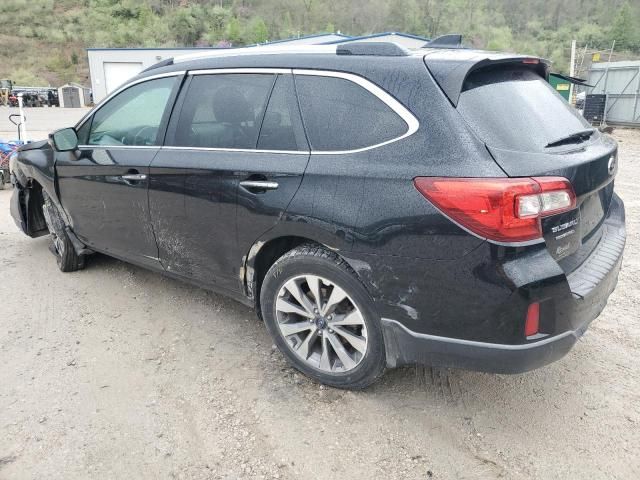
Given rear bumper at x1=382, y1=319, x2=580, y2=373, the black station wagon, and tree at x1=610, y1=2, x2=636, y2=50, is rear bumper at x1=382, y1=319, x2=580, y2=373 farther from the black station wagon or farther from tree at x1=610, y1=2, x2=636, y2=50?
tree at x1=610, y1=2, x2=636, y2=50

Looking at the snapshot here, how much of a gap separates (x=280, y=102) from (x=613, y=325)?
9.06ft

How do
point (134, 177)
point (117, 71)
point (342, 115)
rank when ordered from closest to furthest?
point (342, 115) < point (134, 177) < point (117, 71)

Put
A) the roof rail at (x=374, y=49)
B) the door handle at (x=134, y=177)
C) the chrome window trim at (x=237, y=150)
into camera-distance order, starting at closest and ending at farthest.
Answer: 1. the roof rail at (x=374, y=49)
2. the chrome window trim at (x=237, y=150)
3. the door handle at (x=134, y=177)

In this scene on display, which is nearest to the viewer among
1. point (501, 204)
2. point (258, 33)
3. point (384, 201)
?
point (501, 204)

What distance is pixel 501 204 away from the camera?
199 cm

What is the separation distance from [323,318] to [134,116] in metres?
2.20

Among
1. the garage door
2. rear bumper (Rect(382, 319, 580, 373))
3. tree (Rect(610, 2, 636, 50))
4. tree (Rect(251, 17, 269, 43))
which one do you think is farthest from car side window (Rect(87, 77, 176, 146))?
tree (Rect(610, 2, 636, 50))

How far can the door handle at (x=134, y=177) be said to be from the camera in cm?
336

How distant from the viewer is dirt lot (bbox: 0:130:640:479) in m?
2.23

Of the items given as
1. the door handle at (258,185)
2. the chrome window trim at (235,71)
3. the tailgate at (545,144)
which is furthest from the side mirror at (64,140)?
the tailgate at (545,144)

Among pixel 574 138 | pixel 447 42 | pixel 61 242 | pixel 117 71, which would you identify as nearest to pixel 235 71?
pixel 447 42

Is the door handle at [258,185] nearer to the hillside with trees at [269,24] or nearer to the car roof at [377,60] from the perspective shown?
the car roof at [377,60]

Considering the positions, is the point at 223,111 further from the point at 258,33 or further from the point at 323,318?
the point at 258,33

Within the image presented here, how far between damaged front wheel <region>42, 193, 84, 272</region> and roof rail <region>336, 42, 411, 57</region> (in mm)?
3120
